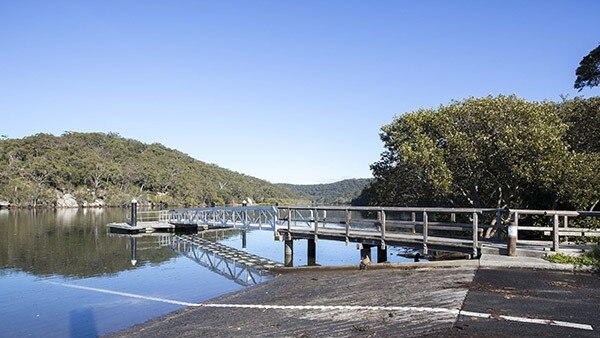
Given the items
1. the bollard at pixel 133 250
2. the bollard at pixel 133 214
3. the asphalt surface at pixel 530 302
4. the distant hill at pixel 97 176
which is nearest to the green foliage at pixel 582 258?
the asphalt surface at pixel 530 302

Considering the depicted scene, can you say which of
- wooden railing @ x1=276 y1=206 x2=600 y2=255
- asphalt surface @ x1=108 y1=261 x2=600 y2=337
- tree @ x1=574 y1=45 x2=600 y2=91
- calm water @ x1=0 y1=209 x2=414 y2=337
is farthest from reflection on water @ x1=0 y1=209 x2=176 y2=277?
tree @ x1=574 y1=45 x2=600 y2=91

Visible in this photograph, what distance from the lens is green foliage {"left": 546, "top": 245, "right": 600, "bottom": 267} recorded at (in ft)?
41.2

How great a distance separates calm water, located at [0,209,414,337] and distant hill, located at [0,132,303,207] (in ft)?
233

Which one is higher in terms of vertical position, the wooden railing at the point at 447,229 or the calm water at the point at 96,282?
the wooden railing at the point at 447,229

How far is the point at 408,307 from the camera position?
31.2ft

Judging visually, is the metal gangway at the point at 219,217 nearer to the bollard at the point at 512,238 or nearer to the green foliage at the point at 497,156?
the green foliage at the point at 497,156

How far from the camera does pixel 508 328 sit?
7.62m

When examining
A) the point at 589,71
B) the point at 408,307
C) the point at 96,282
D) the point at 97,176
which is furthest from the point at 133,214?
the point at 97,176

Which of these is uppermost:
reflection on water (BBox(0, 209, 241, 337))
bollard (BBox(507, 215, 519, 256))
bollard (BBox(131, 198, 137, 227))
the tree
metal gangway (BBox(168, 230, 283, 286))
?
the tree

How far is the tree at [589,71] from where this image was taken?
83.1 ft

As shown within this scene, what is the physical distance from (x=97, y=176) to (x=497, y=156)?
12115cm

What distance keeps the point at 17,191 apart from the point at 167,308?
105m

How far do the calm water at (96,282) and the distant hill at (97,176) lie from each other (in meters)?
71.0

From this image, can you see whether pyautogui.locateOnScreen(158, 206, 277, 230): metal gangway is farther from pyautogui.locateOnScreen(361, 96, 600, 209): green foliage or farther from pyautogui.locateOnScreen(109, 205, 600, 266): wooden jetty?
pyautogui.locateOnScreen(361, 96, 600, 209): green foliage
